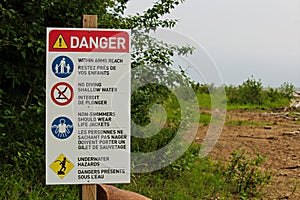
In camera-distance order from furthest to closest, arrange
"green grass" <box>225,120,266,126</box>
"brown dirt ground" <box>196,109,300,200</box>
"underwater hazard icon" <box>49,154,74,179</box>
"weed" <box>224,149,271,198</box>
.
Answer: "green grass" <box>225,120,266,126</box>, "brown dirt ground" <box>196,109,300,200</box>, "weed" <box>224,149,271,198</box>, "underwater hazard icon" <box>49,154,74,179</box>

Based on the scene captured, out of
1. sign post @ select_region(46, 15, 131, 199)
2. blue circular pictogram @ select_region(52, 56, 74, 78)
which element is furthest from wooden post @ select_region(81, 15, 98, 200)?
blue circular pictogram @ select_region(52, 56, 74, 78)

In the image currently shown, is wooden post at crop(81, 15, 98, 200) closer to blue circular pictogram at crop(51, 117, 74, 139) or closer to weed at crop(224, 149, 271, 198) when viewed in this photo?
blue circular pictogram at crop(51, 117, 74, 139)

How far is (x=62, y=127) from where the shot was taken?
277 cm

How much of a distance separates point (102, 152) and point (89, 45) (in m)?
0.57

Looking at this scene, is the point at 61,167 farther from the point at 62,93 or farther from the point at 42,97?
the point at 42,97

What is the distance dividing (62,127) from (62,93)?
180 millimetres

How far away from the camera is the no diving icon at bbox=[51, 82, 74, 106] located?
277 centimetres

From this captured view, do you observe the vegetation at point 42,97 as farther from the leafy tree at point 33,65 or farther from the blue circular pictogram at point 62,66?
the blue circular pictogram at point 62,66

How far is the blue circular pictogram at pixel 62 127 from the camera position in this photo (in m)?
2.76

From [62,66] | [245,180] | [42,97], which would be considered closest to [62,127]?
[62,66]

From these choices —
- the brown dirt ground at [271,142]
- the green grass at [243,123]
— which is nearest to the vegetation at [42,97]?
the brown dirt ground at [271,142]

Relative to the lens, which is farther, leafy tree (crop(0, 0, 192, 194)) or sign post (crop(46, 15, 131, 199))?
leafy tree (crop(0, 0, 192, 194))

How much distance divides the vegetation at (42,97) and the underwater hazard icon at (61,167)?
3.54ft

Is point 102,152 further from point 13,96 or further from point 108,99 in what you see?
point 13,96
